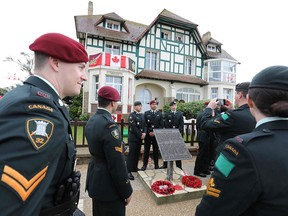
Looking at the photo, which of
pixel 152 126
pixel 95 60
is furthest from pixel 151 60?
pixel 152 126

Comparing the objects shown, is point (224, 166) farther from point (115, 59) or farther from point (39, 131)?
point (115, 59)

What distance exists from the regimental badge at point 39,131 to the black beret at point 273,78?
4.04ft

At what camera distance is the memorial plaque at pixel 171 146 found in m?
4.50

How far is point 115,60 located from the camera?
52.3 ft

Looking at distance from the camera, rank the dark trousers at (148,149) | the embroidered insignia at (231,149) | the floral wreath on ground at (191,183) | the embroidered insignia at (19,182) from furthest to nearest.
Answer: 1. the dark trousers at (148,149)
2. the floral wreath on ground at (191,183)
3. the embroidered insignia at (231,149)
4. the embroidered insignia at (19,182)

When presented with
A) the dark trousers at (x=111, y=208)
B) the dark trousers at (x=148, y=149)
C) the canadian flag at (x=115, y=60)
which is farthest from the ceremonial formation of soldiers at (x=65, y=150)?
the canadian flag at (x=115, y=60)

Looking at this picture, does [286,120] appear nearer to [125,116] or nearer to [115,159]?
[115,159]

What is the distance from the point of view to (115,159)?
2223mm

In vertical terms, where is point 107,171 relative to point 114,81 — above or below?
A: below

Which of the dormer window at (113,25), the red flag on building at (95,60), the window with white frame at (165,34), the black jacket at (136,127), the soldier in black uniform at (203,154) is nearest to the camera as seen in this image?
the soldier in black uniform at (203,154)

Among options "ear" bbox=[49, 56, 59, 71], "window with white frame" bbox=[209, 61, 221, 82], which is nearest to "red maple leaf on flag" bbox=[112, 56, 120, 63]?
"window with white frame" bbox=[209, 61, 221, 82]

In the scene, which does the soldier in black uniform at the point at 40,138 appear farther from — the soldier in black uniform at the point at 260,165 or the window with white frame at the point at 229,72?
the window with white frame at the point at 229,72

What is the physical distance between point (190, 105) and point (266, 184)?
14701mm

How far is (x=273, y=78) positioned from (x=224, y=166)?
61 centimetres
